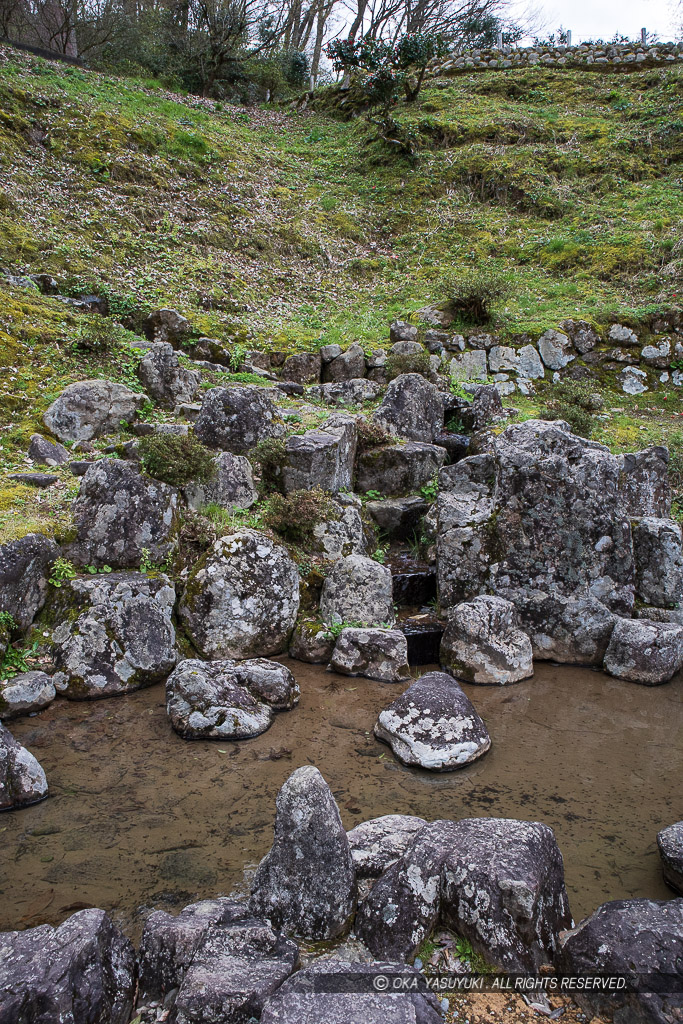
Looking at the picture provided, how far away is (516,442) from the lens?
7.75m

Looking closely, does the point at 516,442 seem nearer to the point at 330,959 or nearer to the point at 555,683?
the point at 555,683

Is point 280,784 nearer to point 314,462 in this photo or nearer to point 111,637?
point 111,637

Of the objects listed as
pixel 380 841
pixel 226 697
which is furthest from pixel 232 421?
pixel 380 841

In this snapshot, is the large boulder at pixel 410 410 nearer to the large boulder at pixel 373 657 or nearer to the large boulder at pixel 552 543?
the large boulder at pixel 552 543

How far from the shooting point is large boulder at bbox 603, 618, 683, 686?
22.2ft

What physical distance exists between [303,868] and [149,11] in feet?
112

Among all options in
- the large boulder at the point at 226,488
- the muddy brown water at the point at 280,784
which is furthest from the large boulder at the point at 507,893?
the large boulder at the point at 226,488

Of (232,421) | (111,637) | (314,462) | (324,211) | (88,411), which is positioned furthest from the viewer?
(324,211)

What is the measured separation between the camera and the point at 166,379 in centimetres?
1086

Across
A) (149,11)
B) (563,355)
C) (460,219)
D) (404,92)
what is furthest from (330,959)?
(149,11)

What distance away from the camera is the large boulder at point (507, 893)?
127 inches

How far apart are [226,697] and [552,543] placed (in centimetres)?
426

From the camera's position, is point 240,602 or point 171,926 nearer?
point 171,926

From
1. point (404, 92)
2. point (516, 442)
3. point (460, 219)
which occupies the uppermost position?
point (404, 92)
